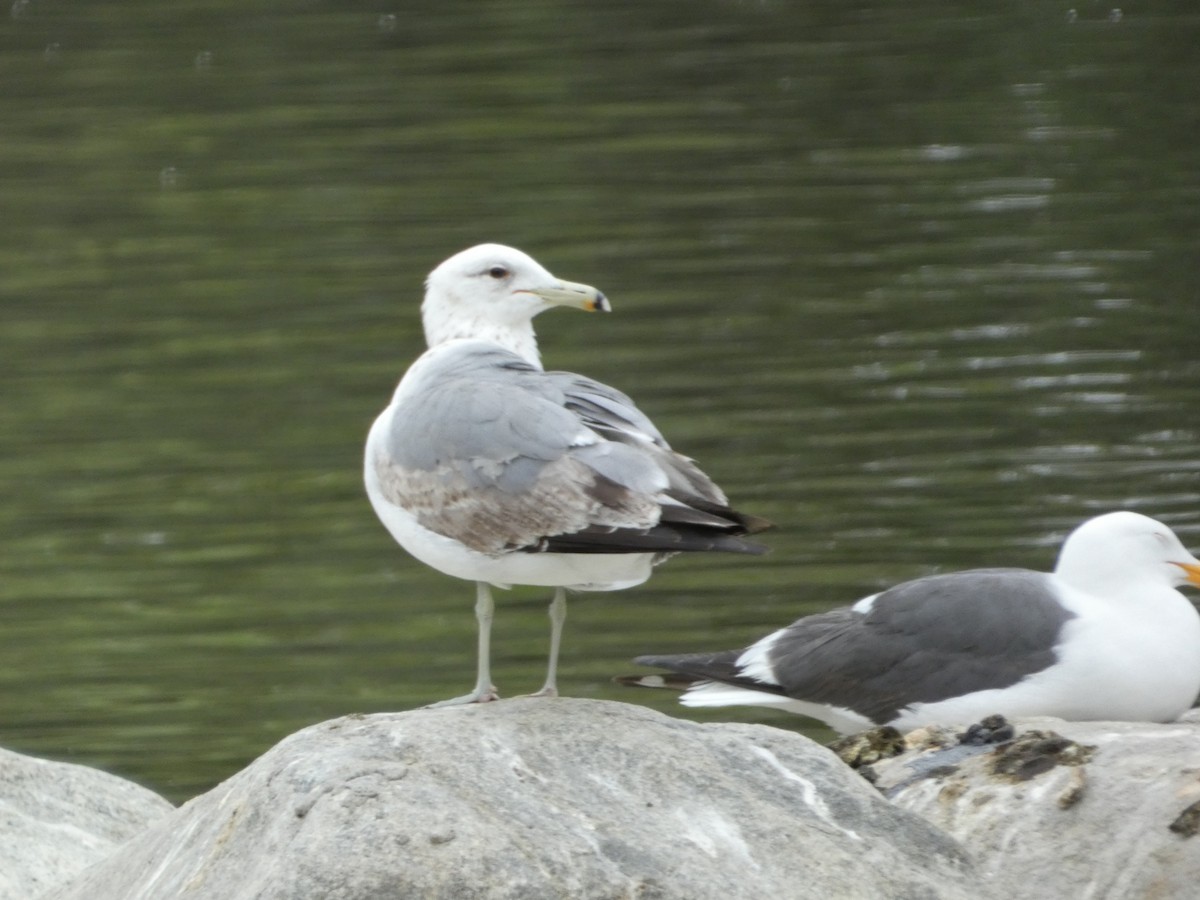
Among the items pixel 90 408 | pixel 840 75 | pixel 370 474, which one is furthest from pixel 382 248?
pixel 370 474

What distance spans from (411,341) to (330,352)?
467 millimetres

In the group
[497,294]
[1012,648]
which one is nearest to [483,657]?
[497,294]

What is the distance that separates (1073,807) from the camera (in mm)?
5199

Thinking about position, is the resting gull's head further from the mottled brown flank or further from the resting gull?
the resting gull

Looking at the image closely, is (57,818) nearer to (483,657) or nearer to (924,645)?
(483,657)

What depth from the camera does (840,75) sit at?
18625mm

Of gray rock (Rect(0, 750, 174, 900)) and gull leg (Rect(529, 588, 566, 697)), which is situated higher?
gull leg (Rect(529, 588, 566, 697))

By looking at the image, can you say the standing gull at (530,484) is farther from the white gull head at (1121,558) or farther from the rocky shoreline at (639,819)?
the white gull head at (1121,558)

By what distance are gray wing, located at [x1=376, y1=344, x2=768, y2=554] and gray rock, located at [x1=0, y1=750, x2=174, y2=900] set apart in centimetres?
166

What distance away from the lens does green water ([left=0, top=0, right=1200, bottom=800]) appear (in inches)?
368

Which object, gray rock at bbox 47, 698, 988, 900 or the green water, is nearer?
gray rock at bbox 47, 698, 988, 900

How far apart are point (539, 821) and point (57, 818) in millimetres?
2095

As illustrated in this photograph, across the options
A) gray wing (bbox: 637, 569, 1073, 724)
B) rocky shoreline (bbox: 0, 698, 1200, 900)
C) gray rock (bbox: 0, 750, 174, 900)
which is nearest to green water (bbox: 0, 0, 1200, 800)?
gray wing (bbox: 637, 569, 1073, 724)

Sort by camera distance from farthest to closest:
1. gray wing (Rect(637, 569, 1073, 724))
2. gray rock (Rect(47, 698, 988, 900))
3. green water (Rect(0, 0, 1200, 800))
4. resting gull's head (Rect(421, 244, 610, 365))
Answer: green water (Rect(0, 0, 1200, 800))
gray wing (Rect(637, 569, 1073, 724))
resting gull's head (Rect(421, 244, 610, 365))
gray rock (Rect(47, 698, 988, 900))
